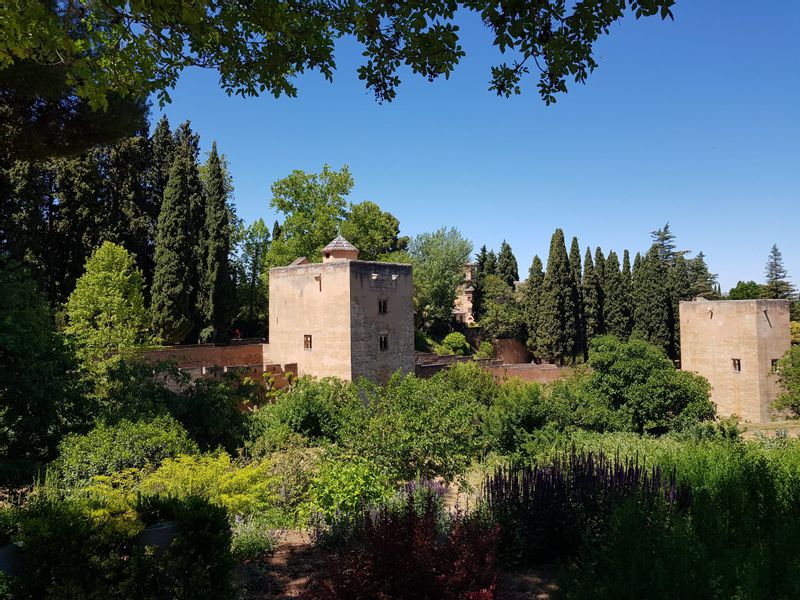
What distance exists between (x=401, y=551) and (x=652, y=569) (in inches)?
65.7

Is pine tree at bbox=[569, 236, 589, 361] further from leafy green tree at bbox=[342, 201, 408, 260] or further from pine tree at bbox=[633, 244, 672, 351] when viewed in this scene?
leafy green tree at bbox=[342, 201, 408, 260]

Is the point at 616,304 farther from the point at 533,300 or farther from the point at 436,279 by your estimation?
the point at 436,279

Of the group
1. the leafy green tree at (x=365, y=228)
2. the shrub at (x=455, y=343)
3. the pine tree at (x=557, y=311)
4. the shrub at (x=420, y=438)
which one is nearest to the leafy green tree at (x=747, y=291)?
the pine tree at (x=557, y=311)

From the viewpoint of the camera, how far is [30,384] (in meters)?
8.91

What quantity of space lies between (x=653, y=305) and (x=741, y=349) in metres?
8.71

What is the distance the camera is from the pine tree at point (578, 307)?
36781 millimetres

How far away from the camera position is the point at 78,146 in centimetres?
1050

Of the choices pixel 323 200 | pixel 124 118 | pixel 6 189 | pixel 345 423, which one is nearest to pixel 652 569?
pixel 345 423

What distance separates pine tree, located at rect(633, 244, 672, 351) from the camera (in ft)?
118

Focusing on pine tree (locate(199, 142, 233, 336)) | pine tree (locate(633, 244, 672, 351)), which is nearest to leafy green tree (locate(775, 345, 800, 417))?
pine tree (locate(633, 244, 672, 351))

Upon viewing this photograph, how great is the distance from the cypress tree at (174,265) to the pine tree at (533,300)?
20960 mm

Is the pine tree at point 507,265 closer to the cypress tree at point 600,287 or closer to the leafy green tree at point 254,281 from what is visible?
the cypress tree at point 600,287

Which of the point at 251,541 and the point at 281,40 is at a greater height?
the point at 281,40

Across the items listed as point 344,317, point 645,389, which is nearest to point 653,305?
point 645,389
